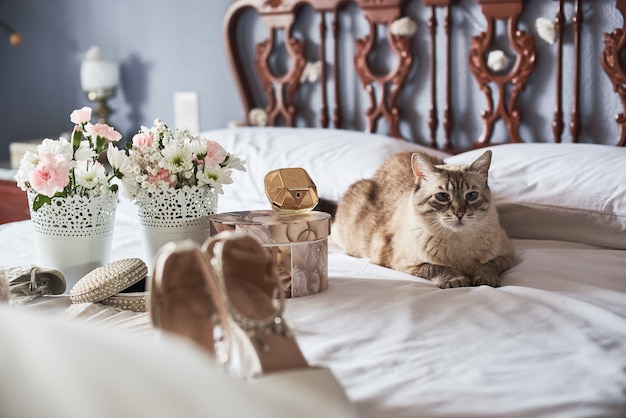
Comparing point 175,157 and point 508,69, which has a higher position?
point 508,69

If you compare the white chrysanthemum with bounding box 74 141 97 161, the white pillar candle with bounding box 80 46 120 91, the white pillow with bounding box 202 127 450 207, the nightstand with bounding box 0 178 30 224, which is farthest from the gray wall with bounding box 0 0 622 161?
the white chrysanthemum with bounding box 74 141 97 161

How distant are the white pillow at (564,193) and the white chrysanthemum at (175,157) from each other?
2.87 feet

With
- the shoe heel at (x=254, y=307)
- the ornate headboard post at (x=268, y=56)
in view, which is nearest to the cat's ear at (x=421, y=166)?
the shoe heel at (x=254, y=307)

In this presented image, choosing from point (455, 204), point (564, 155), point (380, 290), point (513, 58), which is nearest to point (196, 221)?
point (380, 290)

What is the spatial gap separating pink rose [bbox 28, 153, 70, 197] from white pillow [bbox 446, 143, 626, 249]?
44.7 inches

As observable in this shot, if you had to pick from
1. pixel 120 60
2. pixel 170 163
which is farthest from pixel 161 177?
pixel 120 60

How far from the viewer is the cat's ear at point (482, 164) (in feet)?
5.64

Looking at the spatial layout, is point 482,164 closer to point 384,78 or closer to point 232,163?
point 232,163

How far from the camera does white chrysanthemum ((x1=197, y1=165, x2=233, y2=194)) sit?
1.73 meters

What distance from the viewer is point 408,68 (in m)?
2.71

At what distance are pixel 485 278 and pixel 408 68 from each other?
120 centimetres

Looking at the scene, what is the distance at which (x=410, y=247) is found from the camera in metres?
1.83

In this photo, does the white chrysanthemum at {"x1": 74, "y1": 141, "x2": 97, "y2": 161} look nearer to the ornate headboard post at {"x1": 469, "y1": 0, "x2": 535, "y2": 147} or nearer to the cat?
the cat

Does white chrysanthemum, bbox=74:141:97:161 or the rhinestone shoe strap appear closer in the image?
the rhinestone shoe strap
